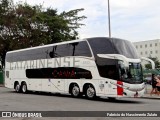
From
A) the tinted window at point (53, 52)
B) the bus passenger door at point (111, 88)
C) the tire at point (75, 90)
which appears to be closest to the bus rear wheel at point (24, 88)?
the tinted window at point (53, 52)

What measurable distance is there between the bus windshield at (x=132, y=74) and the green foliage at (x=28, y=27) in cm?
2986

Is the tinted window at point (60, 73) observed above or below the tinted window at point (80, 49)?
below

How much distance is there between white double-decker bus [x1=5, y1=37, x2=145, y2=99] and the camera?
20406mm

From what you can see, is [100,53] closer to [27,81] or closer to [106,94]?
[106,94]

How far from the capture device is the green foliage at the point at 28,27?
162 feet

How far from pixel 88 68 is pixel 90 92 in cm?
152

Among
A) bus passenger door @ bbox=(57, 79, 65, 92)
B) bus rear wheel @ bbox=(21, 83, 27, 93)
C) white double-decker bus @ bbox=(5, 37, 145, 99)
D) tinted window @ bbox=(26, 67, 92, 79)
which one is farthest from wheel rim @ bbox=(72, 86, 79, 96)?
bus rear wheel @ bbox=(21, 83, 27, 93)

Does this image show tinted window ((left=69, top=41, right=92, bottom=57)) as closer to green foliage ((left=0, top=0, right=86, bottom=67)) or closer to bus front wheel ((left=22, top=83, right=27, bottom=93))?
bus front wheel ((left=22, top=83, right=27, bottom=93))

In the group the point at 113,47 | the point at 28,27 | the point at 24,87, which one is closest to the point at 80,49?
the point at 113,47

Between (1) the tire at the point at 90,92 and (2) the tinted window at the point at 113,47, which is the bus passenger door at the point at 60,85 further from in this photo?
(2) the tinted window at the point at 113,47

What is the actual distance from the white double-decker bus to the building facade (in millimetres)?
115293

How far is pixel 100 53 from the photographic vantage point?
21312 millimetres

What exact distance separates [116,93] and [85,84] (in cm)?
284

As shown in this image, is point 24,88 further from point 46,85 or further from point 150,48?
point 150,48
